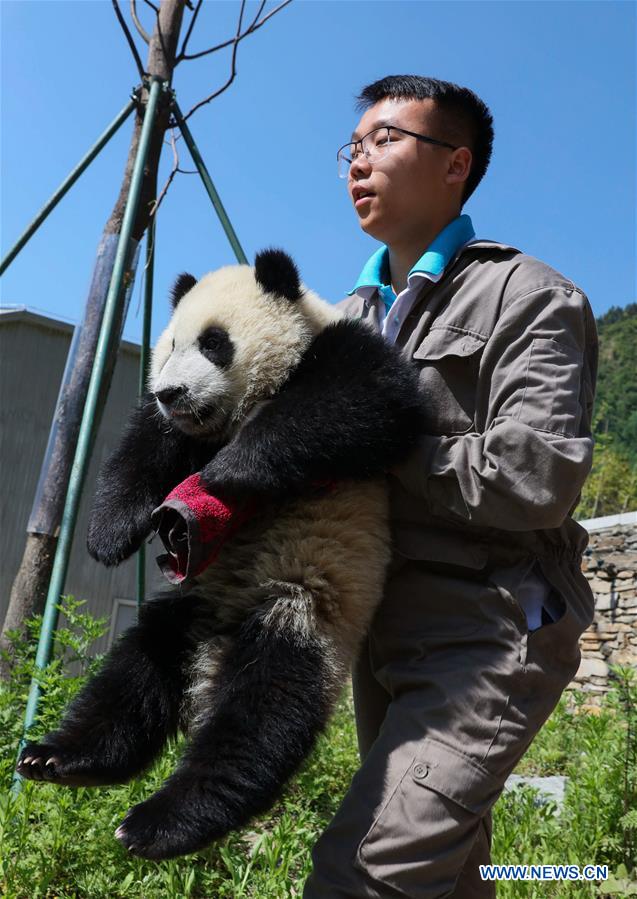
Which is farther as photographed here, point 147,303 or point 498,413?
point 147,303

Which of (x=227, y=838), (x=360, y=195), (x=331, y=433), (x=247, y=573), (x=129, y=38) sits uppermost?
(x=129, y=38)

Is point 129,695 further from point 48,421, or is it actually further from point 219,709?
point 48,421

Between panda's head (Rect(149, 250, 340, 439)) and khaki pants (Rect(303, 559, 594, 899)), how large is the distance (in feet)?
2.29

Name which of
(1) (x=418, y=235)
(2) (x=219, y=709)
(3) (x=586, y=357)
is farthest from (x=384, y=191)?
(2) (x=219, y=709)

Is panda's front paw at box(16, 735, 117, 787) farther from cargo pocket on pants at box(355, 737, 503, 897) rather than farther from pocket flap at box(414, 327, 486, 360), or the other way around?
pocket flap at box(414, 327, 486, 360)

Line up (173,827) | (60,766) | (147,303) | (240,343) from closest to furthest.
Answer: (173,827), (60,766), (240,343), (147,303)

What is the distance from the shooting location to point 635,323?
60.6 metres

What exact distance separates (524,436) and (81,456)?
2284mm

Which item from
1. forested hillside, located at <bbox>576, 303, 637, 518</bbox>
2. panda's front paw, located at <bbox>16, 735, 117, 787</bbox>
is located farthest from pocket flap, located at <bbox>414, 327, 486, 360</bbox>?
forested hillside, located at <bbox>576, 303, 637, 518</bbox>

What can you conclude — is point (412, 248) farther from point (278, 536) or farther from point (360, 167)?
point (278, 536)

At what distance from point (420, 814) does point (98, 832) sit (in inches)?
70.9

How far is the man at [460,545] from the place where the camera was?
5.50 ft

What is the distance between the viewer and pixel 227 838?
2.99 meters

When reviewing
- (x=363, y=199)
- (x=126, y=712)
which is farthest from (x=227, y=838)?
(x=363, y=199)
